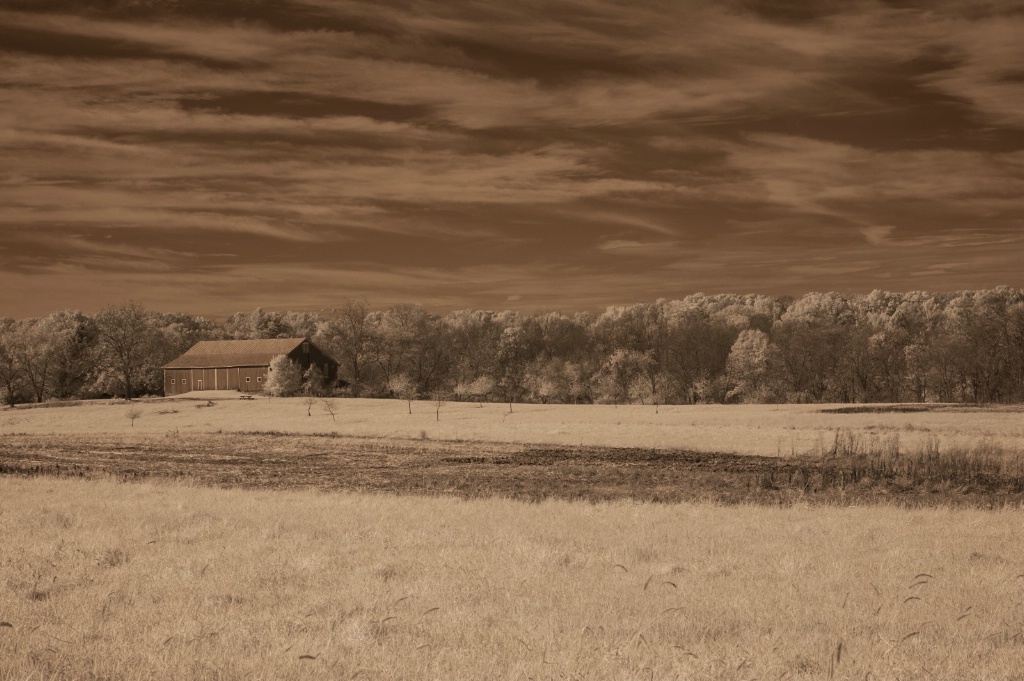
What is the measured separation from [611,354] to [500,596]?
114 m

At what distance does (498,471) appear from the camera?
3622 centimetres

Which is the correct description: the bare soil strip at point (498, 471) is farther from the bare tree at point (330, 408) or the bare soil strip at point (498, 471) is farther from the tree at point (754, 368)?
the tree at point (754, 368)

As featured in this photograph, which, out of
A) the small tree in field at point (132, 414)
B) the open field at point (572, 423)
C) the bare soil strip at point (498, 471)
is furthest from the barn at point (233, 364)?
the bare soil strip at point (498, 471)

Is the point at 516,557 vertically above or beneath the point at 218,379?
beneath

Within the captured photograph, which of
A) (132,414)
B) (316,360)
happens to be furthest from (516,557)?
(316,360)

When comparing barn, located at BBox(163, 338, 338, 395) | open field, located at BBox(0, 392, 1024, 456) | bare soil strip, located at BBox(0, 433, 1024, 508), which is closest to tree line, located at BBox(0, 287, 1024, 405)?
barn, located at BBox(163, 338, 338, 395)

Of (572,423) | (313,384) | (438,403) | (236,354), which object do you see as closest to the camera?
(572,423)

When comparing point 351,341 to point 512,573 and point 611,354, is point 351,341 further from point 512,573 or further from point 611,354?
point 512,573

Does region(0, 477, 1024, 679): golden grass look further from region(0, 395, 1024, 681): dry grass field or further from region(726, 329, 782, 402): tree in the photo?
region(726, 329, 782, 402): tree

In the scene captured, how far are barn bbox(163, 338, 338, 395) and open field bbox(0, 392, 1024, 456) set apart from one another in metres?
28.8

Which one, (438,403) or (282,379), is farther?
(282,379)

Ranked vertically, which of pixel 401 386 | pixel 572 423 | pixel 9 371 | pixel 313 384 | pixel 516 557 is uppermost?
pixel 9 371

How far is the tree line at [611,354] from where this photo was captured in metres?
105

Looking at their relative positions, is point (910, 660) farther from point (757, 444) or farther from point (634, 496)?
point (757, 444)
